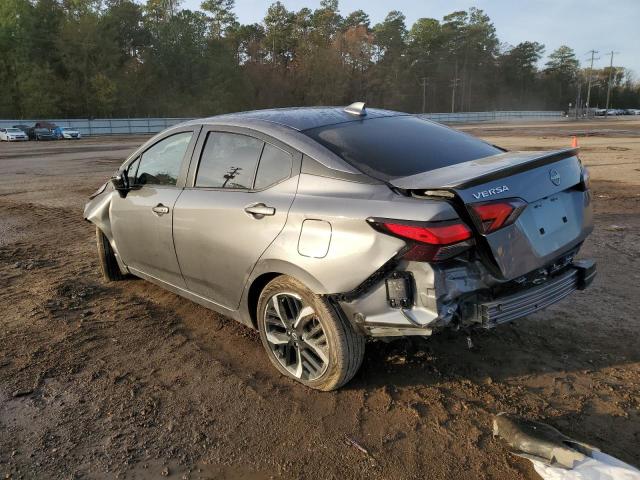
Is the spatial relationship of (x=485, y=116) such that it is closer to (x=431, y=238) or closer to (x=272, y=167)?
(x=272, y=167)

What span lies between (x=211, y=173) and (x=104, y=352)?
1.55 m

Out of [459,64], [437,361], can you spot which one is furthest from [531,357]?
[459,64]

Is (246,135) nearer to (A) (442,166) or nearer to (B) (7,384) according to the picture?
(A) (442,166)

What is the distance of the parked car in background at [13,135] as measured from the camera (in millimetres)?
37406

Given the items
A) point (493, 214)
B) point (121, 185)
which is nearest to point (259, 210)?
point (493, 214)

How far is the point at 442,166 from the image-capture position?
325 cm

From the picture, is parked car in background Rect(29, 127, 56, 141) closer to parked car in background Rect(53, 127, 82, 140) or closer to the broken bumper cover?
parked car in background Rect(53, 127, 82, 140)

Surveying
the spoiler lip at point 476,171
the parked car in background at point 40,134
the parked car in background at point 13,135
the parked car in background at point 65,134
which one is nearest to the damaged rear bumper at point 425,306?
the spoiler lip at point 476,171

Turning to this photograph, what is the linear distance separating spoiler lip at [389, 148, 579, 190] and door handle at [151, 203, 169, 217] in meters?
1.93

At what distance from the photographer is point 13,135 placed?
37406mm

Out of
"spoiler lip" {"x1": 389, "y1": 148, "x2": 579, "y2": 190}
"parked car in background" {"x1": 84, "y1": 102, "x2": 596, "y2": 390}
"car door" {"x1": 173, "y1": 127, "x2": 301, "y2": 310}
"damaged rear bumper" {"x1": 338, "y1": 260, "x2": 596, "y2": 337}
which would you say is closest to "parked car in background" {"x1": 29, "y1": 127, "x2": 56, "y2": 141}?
"parked car in background" {"x1": 84, "y1": 102, "x2": 596, "y2": 390}

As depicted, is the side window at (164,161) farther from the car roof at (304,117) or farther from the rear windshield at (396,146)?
the rear windshield at (396,146)

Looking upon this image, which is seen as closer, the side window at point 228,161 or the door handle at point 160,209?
the side window at point 228,161

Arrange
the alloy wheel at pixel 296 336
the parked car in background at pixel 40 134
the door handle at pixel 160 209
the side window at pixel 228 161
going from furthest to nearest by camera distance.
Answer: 1. the parked car in background at pixel 40 134
2. the door handle at pixel 160 209
3. the side window at pixel 228 161
4. the alloy wheel at pixel 296 336
